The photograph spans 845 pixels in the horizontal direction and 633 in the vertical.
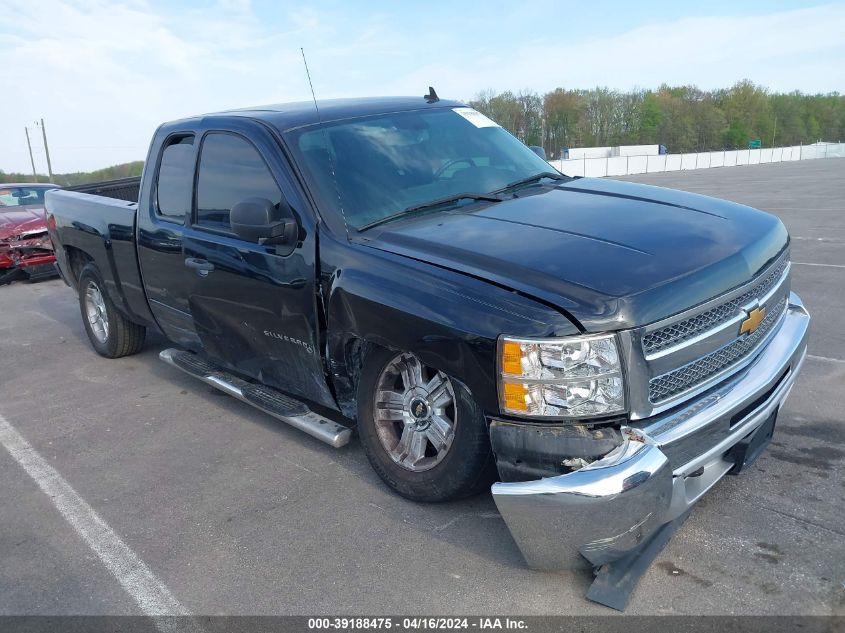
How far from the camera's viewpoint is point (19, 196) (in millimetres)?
12867

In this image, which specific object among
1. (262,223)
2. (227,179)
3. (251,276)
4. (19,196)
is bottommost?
(251,276)

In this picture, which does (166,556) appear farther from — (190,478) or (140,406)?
(140,406)

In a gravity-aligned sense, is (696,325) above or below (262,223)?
below

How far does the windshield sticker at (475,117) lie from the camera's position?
184 inches

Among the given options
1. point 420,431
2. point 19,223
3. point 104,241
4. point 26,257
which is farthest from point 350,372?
point 19,223

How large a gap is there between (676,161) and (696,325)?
5424 cm

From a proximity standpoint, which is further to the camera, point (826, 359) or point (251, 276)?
point (826, 359)

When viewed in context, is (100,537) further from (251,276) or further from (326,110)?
(326,110)

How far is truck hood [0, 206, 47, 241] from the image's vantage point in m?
11.3

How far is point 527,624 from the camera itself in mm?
2654

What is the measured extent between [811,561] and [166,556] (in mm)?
2737

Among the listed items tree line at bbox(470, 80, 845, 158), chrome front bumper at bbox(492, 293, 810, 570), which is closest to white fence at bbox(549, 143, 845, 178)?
tree line at bbox(470, 80, 845, 158)

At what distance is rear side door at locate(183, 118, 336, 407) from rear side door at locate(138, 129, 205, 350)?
0.13 meters

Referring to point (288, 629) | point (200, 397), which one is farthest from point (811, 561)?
point (200, 397)
